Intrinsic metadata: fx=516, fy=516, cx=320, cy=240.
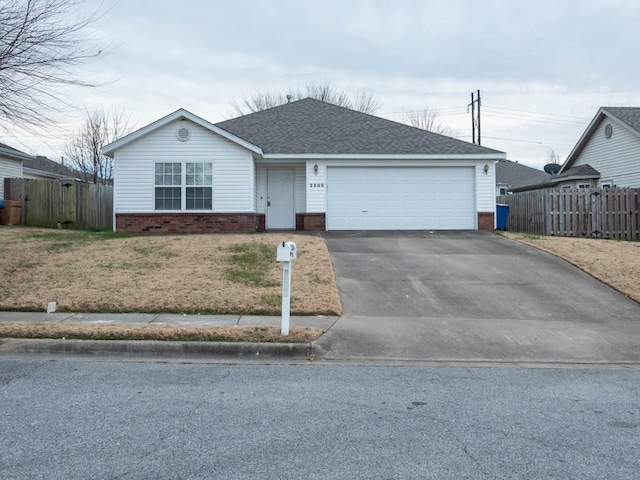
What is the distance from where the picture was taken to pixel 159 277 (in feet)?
33.7

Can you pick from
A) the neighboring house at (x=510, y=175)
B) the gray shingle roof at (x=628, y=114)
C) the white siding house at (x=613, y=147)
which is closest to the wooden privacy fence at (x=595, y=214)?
the white siding house at (x=613, y=147)

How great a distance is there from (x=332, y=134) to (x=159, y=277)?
11.1 m

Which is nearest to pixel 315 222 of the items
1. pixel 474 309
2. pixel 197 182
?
pixel 197 182

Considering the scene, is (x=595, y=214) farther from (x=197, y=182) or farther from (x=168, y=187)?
(x=168, y=187)

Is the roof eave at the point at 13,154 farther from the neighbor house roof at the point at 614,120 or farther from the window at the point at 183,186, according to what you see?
the neighbor house roof at the point at 614,120

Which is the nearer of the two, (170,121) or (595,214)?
(170,121)

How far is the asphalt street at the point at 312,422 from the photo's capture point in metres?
3.54

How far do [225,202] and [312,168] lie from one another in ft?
10.8

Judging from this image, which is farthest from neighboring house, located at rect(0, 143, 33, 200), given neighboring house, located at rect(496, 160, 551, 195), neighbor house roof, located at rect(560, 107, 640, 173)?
neighboring house, located at rect(496, 160, 551, 195)

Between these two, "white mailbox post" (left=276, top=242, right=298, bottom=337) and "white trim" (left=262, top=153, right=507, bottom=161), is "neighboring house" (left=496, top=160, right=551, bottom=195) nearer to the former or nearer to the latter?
"white trim" (left=262, top=153, right=507, bottom=161)

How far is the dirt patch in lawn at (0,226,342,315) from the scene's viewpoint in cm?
864

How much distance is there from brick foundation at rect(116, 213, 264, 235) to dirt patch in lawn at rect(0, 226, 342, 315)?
251 centimetres

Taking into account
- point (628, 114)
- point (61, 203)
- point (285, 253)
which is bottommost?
→ point (285, 253)

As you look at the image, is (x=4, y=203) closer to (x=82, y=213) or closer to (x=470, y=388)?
(x=82, y=213)
